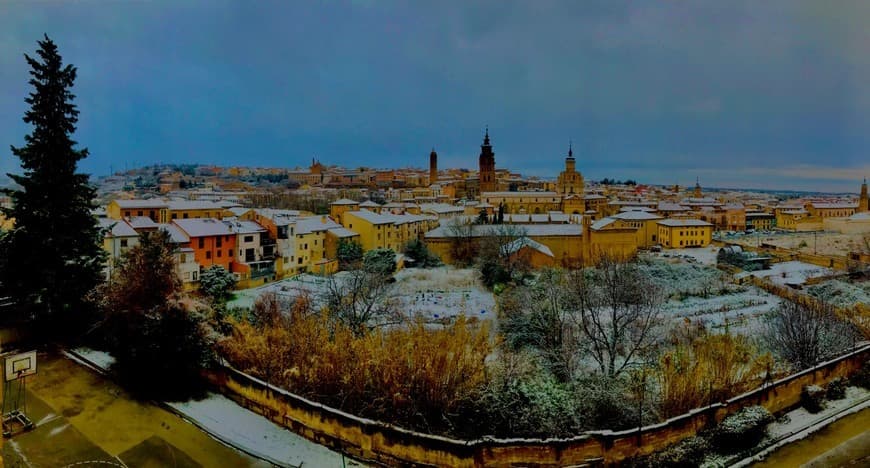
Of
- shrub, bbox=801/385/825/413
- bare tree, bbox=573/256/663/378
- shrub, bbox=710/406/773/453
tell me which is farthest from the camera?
bare tree, bbox=573/256/663/378

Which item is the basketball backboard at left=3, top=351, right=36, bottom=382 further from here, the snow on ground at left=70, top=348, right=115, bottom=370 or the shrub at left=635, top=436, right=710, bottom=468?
the shrub at left=635, top=436, right=710, bottom=468

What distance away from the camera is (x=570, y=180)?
66.3m

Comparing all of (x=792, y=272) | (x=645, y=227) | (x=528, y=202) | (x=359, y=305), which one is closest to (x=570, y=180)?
(x=528, y=202)

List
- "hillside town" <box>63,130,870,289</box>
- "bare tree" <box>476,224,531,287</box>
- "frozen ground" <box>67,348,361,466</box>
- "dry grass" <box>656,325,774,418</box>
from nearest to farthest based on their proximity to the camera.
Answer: "frozen ground" <box>67,348,361,466</box> < "dry grass" <box>656,325,774,418</box> < "hillside town" <box>63,130,870,289</box> < "bare tree" <box>476,224,531,287</box>

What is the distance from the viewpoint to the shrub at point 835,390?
1111cm

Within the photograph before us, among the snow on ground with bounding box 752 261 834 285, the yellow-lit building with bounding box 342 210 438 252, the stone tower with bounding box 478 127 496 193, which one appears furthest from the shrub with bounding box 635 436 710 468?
the stone tower with bounding box 478 127 496 193

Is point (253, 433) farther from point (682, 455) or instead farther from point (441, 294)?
→ point (441, 294)

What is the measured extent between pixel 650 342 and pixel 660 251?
26.7 m

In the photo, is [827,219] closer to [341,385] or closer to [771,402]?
[771,402]

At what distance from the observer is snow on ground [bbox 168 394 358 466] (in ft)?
28.7

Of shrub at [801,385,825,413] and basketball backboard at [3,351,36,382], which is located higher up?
basketball backboard at [3,351,36,382]

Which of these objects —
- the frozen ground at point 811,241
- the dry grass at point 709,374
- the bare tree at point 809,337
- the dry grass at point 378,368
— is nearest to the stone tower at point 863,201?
the frozen ground at point 811,241

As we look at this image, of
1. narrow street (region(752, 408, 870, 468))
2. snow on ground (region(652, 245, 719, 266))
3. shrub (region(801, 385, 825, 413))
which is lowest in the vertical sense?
narrow street (region(752, 408, 870, 468))

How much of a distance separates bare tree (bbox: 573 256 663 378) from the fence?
99.3 inches
